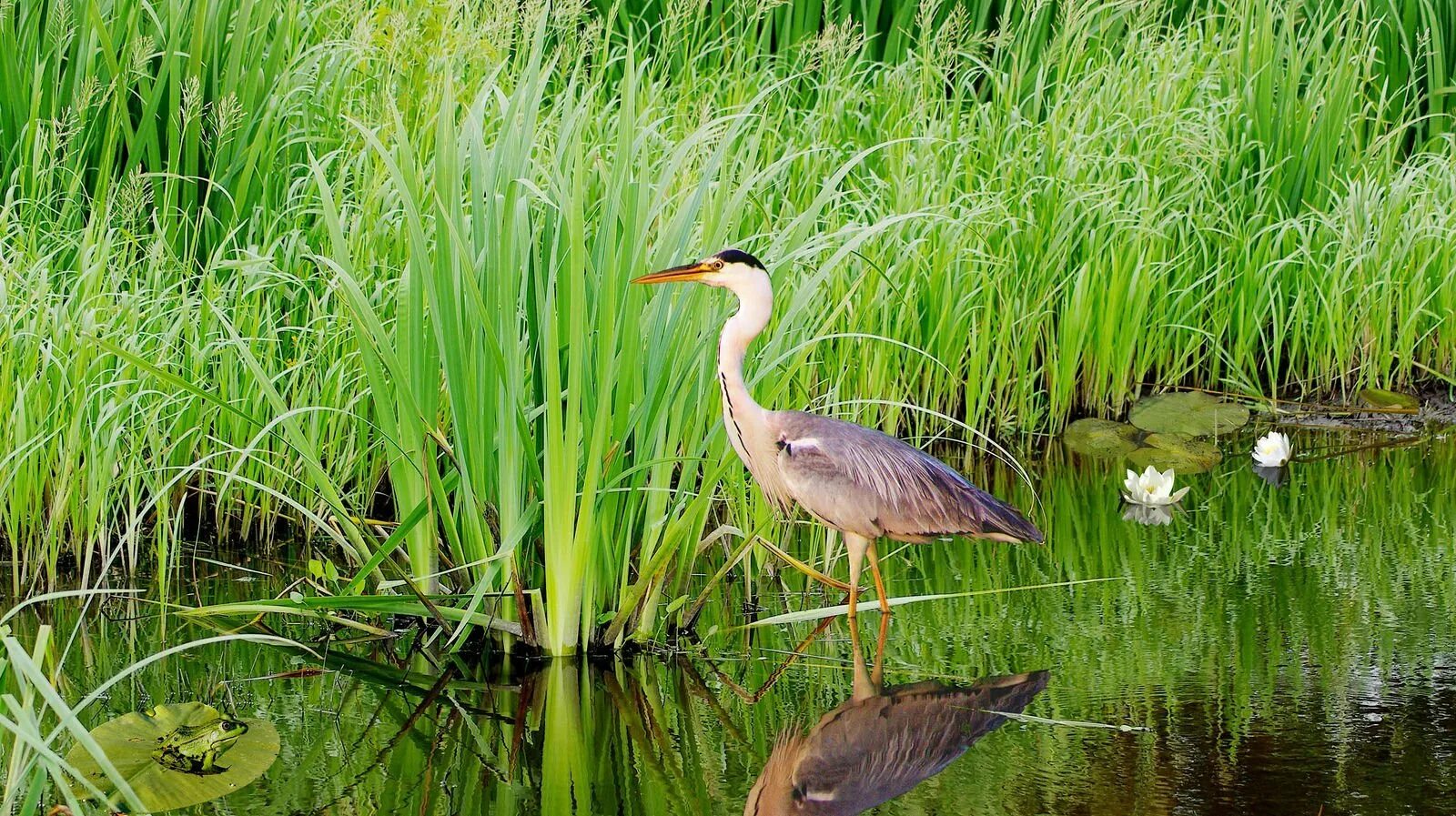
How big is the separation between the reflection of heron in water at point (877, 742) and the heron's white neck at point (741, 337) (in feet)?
2.07

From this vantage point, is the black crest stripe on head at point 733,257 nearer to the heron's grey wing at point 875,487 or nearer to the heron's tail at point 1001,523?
the heron's grey wing at point 875,487

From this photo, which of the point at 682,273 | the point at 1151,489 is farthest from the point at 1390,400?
the point at 682,273

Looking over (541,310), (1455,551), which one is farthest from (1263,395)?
(541,310)

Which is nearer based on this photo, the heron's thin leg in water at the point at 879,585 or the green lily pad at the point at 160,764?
the green lily pad at the point at 160,764

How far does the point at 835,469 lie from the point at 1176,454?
2.45 m

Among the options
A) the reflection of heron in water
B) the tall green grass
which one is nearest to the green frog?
the tall green grass

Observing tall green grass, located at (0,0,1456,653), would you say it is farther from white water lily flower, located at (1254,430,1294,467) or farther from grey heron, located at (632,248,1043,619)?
white water lily flower, located at (1254,430,1294,467)

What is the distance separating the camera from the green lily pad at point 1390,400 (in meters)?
6.62

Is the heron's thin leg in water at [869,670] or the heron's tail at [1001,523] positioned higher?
the heron's tail at [1001,523]

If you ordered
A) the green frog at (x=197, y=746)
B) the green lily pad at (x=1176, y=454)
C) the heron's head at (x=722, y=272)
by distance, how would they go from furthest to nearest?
the green lily pad at (x=1176, y=454) → the heron's head at (x=722, y=272) → the green frog at (x=197, y=746)

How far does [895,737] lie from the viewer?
10.1 feet

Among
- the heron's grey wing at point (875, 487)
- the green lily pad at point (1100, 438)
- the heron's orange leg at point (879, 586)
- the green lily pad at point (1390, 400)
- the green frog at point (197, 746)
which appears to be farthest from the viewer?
the green lily pad at point (1390, 400)

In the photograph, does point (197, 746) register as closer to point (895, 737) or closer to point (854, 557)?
point (895, 737)

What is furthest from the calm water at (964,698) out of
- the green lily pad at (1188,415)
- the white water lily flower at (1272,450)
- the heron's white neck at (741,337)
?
the green lily pad at (1188,415)
